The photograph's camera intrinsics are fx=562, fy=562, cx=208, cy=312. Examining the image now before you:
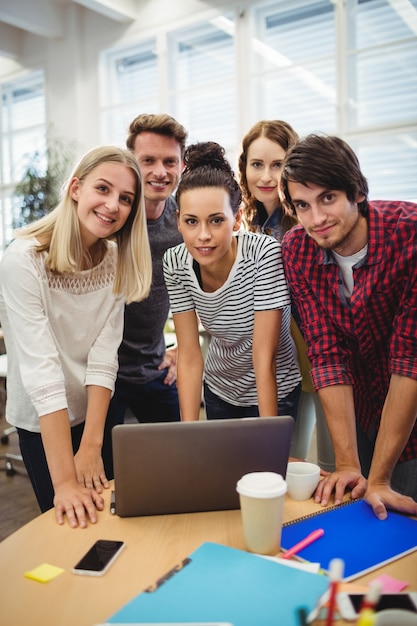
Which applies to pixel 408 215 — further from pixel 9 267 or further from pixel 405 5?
pixel 405 5

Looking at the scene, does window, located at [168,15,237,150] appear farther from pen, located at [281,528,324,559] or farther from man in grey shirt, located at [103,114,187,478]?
pen, located at [281,528,324,559]

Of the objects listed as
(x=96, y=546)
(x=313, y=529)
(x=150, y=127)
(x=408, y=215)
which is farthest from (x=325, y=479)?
(x=150, y=127)

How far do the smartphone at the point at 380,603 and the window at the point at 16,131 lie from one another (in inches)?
286

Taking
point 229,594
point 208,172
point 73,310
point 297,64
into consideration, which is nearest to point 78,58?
point 297,64

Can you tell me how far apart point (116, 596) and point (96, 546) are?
0.16 m

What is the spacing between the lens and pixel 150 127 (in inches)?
84.7

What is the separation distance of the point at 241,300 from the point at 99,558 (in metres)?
0.86

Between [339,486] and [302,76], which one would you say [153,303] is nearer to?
[339,486]

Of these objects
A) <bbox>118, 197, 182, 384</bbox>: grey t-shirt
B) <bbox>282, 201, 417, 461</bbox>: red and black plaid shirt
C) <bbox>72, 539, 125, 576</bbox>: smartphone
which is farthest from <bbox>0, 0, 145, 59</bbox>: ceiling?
<bbox>72, 539, 125, 576</bbox>: smartphone

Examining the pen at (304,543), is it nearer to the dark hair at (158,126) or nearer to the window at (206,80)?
the dark hair at (158,126)

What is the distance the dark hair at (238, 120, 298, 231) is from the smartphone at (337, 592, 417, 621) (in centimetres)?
150

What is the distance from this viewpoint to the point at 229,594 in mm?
824

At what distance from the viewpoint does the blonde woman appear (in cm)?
141

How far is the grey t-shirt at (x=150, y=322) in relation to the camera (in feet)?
7.04
